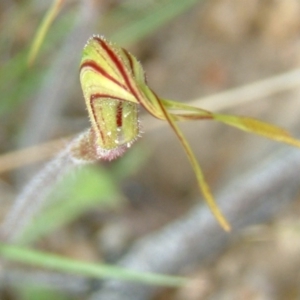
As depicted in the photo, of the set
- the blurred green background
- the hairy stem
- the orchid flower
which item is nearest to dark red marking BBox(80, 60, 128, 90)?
the orchid flower

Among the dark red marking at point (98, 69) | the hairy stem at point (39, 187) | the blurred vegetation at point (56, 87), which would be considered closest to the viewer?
the dark red marking at point (98, 69)

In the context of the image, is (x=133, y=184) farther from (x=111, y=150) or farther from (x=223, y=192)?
(x=111, y=150)

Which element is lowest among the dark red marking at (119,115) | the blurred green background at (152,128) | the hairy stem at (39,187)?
the dark red marking at (119,115)

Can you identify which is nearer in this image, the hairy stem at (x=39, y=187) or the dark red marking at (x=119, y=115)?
the dark red marking at (x=119, y=115)

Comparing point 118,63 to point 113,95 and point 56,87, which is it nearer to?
point 113,95

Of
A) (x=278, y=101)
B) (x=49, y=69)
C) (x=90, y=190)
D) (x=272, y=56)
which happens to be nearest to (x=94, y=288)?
(x=90, y=190)

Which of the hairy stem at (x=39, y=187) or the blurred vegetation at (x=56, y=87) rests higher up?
the blurred vegetation at (x=56, y=87)

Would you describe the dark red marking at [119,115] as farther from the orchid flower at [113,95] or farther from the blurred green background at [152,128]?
the blurred green background at [152,128]

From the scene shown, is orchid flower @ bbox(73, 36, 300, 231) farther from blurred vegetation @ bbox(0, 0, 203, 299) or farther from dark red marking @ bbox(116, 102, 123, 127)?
blurred vegetation @ bbox(0, 0, 203, 299)

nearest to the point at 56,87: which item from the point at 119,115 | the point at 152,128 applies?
the point at 152,128

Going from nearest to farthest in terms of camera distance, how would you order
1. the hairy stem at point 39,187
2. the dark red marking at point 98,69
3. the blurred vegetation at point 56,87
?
the dark red marking at point 98,69
the hairy stem at point 39,187
the blurred vegetation at point 56,87

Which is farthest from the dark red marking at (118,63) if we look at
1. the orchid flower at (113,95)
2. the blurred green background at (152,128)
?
the blurred green background at (152,128)
